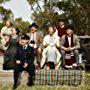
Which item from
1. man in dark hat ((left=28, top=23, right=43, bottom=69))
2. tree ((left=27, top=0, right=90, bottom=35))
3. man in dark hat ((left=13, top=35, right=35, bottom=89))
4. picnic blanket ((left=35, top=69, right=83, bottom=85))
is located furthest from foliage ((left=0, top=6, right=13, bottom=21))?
man in dark hat ((left=13, top=35, right=35, bottom=89))

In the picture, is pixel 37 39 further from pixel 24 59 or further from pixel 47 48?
pixel 24 59

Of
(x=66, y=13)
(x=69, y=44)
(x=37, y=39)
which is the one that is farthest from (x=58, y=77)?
(x=66, y=13)

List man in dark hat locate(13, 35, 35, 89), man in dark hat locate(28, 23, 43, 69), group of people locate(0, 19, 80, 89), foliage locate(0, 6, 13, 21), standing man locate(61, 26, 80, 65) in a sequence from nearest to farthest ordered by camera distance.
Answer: man in dark hat locate(13, 35, 35, 89)
group of people locate(0, 19, 80, 89)
standing man locate(61, 26, 80, 65)
man in dark hat locate(28, 23, 43, 69)
foliage locate(0, 6, 13, 21)

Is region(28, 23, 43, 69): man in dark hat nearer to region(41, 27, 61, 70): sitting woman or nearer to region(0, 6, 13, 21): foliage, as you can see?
region(41, 27, 61, 70): sitting woman

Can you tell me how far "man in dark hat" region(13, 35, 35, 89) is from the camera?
40.8 feet

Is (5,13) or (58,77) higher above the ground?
(5,13)

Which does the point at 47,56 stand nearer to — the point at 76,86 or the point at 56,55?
the point at 56,55

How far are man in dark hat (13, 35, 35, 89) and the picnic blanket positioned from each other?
0.37m

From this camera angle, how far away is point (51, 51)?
13.3 metres

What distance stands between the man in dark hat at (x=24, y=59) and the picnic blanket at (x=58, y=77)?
1.21ft

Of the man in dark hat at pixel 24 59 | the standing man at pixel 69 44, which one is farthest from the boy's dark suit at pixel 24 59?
the standing man at pixel 69 44

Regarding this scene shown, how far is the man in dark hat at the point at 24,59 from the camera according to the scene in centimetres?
1244

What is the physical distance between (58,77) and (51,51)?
88 centimetres

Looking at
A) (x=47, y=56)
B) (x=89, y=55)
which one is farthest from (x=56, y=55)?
(x=89, y=55)
